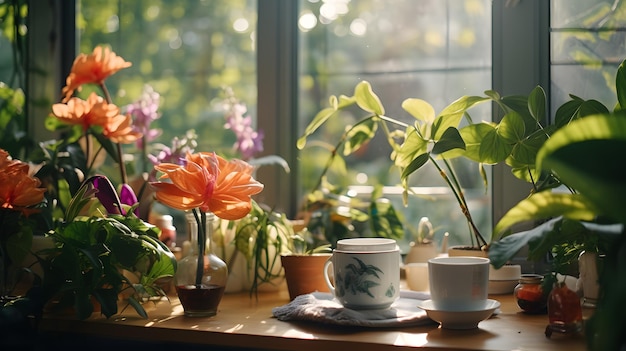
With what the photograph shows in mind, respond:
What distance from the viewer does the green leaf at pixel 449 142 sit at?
1384mm

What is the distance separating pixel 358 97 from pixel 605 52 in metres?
0.52

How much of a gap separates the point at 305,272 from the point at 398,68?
615 millimetres

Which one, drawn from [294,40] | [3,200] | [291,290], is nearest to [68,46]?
[294,40]

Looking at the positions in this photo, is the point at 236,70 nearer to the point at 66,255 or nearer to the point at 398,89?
the point at 398,89

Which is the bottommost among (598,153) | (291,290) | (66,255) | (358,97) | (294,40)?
(291,290)

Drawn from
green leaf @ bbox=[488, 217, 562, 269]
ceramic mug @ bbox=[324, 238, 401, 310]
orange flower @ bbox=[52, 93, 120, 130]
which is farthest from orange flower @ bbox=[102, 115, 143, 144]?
green leaf @ bbox=[488, 217, 562, 269]

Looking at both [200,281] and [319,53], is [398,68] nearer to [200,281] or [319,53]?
[319,53]

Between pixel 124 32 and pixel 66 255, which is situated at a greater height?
pixel 124 32

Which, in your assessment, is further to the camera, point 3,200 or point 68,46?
point 68,46

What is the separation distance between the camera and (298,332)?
1.24 meters

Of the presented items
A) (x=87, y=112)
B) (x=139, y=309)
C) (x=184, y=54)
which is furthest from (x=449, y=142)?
(x=184, y=54)

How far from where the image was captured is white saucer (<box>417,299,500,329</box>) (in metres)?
1.22

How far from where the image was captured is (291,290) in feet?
5.08

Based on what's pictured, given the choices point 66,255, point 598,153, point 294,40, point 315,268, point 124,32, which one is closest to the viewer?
point 598,153
